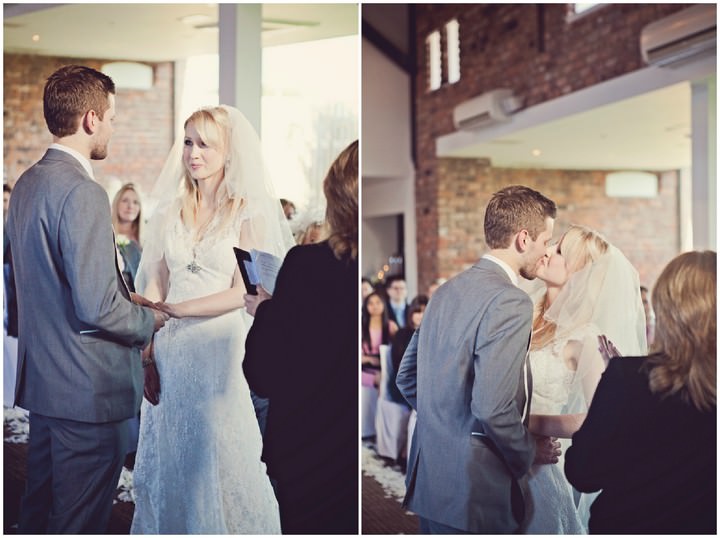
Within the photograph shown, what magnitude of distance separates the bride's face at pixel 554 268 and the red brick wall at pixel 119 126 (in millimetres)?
1647

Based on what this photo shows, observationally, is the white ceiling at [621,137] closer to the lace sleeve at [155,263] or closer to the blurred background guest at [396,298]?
the blurred background guest at [396,298]

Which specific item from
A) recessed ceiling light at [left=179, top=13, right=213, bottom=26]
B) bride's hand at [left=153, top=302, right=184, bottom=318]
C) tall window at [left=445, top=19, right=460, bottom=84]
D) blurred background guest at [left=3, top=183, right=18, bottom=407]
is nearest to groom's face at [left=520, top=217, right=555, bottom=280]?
bride's hand at [left=153, top=302, right=184, bottom=318]

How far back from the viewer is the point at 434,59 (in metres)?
7.47

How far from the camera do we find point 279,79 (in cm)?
374

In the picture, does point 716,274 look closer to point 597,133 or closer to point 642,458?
point 642,458

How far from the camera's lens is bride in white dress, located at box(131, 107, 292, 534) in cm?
358

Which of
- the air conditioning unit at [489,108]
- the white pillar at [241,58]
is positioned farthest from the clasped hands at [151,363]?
the air conditioning unit at [489,108]

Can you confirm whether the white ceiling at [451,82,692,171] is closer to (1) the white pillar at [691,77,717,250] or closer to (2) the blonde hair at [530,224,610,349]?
(1) the white pillar at [691,77,717,250]

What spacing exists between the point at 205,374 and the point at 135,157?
3.13 ft

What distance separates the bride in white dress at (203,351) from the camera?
3582mm

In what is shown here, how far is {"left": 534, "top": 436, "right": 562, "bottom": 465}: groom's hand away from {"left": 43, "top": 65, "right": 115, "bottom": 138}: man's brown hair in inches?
88.1

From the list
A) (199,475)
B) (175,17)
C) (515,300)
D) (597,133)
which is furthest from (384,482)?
(597,133)

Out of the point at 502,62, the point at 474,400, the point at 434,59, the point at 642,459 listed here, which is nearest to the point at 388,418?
the point at 474,400

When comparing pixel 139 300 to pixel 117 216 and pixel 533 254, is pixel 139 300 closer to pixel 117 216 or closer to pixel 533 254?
pixel 117 216
